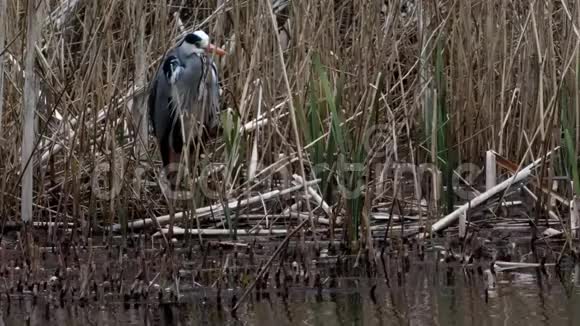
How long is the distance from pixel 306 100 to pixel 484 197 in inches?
41.1

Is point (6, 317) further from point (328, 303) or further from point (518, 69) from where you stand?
point (518, 69)

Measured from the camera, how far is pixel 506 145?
554 centimetres

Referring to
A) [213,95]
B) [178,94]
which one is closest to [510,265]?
[213,95]

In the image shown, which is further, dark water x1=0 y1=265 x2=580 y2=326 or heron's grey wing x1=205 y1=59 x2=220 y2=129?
heron's grey wing x1=205 y1=59 x2=220 y2=129

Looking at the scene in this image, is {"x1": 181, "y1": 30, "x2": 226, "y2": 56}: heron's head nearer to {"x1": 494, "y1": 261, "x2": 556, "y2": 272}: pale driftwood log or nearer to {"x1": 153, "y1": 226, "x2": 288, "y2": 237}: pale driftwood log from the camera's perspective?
{"x1": 153, "y1": 226, "x2": 288, "y2": 237}: pale driftwood log

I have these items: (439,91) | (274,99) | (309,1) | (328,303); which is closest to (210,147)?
(274,99)

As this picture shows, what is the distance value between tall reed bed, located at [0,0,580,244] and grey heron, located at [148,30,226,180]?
24 cm

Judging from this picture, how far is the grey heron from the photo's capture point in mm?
6188

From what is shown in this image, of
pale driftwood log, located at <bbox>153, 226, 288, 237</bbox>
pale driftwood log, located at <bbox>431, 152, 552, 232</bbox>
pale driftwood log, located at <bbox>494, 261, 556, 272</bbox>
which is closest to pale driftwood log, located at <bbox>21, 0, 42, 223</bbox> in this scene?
pale driftwood log, located at <bbox>153, 226, 288, 237</bbox>

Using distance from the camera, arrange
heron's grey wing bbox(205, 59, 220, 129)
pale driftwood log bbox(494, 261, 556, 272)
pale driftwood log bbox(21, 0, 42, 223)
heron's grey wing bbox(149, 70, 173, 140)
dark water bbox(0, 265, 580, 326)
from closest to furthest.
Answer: dark water bbox(0, 265, 580, 326), pale driftwood log bbox(494, 261, 556, 272), pale driftwood log bbox(21, 0, 42, 223), heron's grey wing bbox(205, 59, 220, 129), heron's grey wing bbox(149, 70, 173, 140)

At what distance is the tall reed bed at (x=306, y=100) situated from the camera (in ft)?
16.5

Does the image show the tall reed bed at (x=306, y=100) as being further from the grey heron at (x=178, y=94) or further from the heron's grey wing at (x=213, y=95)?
the grey heron at (x=178, y=94)

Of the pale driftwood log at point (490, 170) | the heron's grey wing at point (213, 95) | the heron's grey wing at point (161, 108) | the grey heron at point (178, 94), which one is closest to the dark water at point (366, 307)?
the pale driftwood log at point (490, 170)

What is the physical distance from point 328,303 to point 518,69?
2.01m
